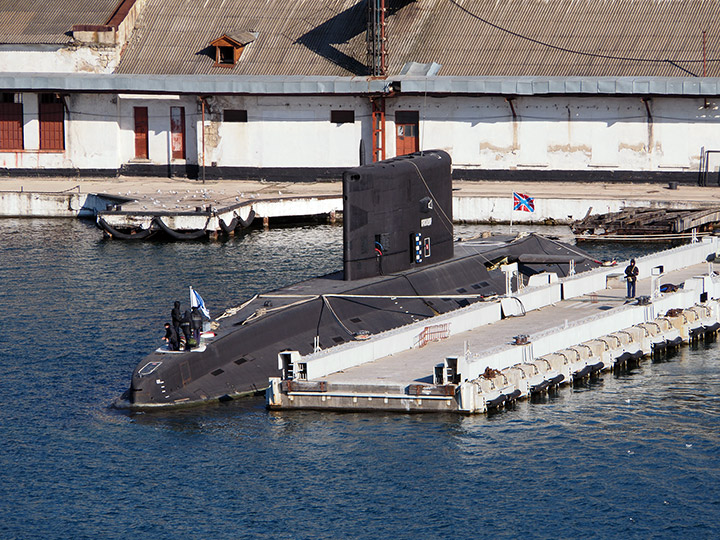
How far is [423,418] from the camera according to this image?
34156 millimetres

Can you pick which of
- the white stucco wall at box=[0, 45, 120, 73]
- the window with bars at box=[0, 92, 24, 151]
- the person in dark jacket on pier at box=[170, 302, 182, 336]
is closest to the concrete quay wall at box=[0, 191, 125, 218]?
the window with bars at box=[0, 92, 24, 151]

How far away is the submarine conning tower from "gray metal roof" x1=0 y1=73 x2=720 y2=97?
86.6 feet

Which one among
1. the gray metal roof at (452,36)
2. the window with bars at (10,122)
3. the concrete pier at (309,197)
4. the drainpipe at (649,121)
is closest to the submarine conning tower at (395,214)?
the concrete pier at (309,197)

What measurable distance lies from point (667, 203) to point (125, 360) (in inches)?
1313

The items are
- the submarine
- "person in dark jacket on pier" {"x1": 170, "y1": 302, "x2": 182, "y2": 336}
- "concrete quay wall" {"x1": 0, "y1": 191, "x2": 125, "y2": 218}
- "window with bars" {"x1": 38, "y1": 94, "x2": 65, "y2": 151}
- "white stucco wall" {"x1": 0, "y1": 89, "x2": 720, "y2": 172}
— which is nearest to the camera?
the submarine

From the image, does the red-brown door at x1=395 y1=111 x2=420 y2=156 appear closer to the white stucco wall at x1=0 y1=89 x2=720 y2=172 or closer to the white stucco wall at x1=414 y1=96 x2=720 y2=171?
the white stucco wall at x1=0 y1=89 x2=720 y2=172

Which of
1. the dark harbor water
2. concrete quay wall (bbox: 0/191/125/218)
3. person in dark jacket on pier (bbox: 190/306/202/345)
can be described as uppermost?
concrete quay wall (bbox: 0/191/125/218)

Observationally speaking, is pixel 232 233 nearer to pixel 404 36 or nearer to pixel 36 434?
pixel 404 36

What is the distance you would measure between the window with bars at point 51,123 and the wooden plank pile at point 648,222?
33.0 metres

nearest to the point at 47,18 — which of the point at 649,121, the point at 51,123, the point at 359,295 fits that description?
the point at 51,123

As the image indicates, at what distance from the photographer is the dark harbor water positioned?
28547 millimetres

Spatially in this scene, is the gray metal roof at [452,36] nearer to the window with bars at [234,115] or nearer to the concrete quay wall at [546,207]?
the window with bars at [234,115]

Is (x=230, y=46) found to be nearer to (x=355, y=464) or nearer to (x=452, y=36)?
(x=452, y=36)

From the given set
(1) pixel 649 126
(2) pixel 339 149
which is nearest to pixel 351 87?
(2) pixel 339 149
